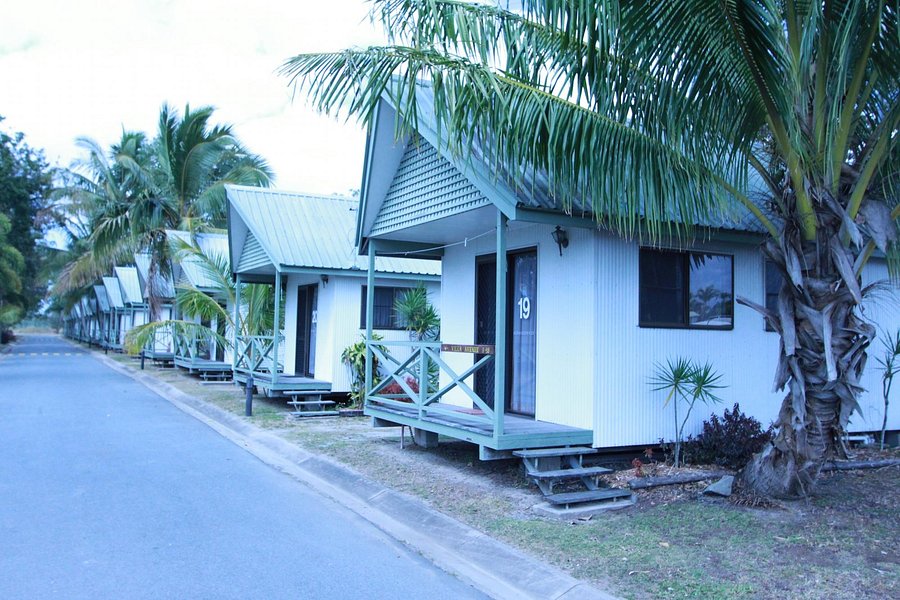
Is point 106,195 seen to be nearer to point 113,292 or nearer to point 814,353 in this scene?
point 113,292

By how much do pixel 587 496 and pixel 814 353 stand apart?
8.51 ft

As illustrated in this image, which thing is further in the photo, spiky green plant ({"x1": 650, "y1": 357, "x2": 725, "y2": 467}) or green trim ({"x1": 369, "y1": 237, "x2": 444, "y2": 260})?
green trim ({"x1": 369, "y1": 237, "x2": 444, "y2": 260})

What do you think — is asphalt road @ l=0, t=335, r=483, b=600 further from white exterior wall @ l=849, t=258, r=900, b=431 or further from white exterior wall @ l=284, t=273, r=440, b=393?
white exterior wall @ l=849, t=258, r=900, b=431

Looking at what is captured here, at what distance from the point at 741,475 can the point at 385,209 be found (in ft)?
21.8

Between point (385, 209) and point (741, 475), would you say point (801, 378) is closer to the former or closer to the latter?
point (741, 475)

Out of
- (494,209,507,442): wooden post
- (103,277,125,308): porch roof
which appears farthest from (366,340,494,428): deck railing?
(103,277,125,308): porch roof

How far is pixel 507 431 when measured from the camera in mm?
8438

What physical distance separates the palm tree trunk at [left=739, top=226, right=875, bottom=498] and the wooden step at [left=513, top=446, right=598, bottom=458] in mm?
2026

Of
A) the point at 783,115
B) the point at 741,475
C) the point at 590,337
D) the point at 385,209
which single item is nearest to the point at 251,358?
the point at 385,209

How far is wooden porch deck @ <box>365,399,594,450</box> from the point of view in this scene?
816 cm

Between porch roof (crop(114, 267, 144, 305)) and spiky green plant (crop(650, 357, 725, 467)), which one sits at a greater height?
porch roof (crop(114, 267, 144, 305))

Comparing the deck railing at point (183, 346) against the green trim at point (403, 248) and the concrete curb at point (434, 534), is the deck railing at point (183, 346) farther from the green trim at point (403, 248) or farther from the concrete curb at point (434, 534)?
the green trim at point (403, 248)

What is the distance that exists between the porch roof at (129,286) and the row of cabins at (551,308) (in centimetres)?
3335

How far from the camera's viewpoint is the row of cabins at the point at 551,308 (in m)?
8.66
